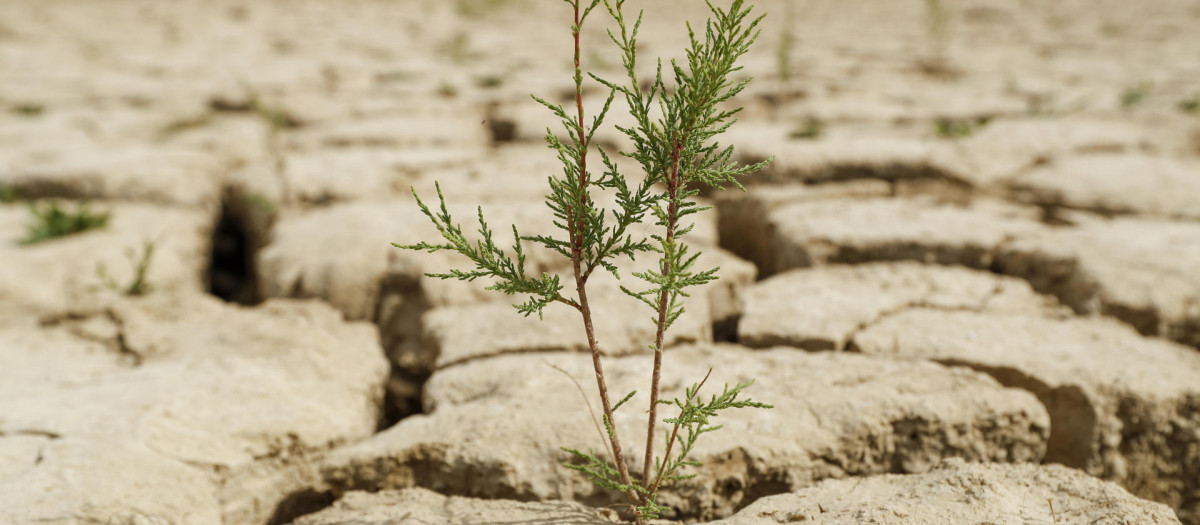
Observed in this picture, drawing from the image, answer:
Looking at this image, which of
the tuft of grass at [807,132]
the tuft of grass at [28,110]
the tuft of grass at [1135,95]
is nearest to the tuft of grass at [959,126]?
the tuft of grass at [807,132]

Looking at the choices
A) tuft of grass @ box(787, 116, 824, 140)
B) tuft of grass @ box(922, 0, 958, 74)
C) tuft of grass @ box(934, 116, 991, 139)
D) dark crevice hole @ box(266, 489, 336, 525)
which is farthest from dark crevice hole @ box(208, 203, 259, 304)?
tuft of grass @ box(922, 0, 958, 74)

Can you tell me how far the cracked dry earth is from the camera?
1.32 meters

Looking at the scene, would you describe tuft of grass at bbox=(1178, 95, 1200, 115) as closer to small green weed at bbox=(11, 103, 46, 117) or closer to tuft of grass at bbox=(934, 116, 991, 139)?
tuft of grass at bbox=(934, 116, 991, 139)

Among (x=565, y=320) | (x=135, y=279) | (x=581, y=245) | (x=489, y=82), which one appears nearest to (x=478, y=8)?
Result: (x=489, y=82)

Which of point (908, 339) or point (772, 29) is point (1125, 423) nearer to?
point (908, 339)

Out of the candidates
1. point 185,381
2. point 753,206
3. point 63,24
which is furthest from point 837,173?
point 63,24

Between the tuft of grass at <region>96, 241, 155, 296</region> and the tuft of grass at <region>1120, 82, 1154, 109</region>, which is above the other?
the tuft of grass at <region>1120, 82, 1154, 109</region>

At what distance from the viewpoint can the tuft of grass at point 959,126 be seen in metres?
2.94

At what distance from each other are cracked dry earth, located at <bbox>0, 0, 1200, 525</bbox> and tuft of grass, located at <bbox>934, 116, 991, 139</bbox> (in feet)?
0.06

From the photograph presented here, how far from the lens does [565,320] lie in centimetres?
183

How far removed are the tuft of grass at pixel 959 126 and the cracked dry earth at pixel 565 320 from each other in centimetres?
2

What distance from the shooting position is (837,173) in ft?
8.61

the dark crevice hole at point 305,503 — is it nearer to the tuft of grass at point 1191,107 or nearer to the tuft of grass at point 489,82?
the tuft of grass at point 489,82

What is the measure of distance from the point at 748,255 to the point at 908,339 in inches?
29.4
